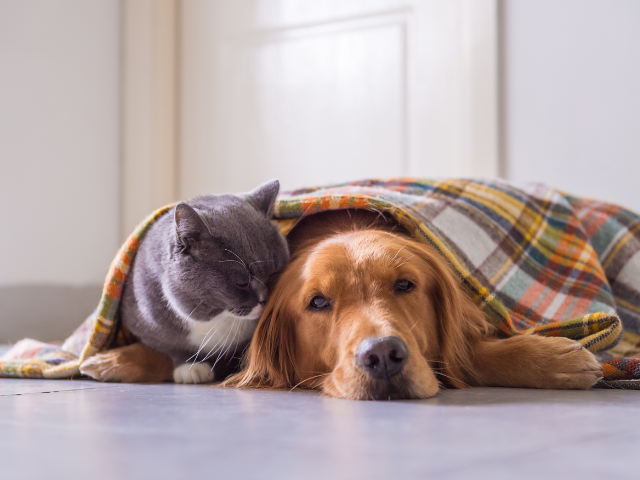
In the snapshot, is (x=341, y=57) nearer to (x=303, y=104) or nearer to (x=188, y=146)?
(x=303, y=104)

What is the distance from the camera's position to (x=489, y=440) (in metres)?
0.82

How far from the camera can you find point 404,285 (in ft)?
4.87

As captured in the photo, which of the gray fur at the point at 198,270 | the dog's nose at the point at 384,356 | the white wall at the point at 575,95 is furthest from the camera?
the white wall at the point at 575,95

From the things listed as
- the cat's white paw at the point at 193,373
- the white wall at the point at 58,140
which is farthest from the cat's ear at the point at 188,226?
the white wall at the point at 58,140

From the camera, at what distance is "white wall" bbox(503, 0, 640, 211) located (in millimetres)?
3047

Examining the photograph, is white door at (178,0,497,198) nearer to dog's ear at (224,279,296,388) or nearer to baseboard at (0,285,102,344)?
baseboard at (0,285,102,344)

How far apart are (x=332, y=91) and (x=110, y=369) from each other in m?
2.61

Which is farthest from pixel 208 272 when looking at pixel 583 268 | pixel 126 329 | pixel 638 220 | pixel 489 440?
pixel 638 220

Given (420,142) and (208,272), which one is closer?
(208,272)

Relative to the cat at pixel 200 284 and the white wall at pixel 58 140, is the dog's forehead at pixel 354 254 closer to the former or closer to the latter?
the cat at pixel 200 284

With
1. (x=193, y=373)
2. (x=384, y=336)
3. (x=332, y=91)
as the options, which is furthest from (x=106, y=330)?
(x=332, y=91)

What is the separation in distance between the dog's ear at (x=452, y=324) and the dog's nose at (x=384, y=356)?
31cm

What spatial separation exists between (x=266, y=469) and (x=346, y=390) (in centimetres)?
59

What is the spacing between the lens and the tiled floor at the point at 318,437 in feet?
2.27
